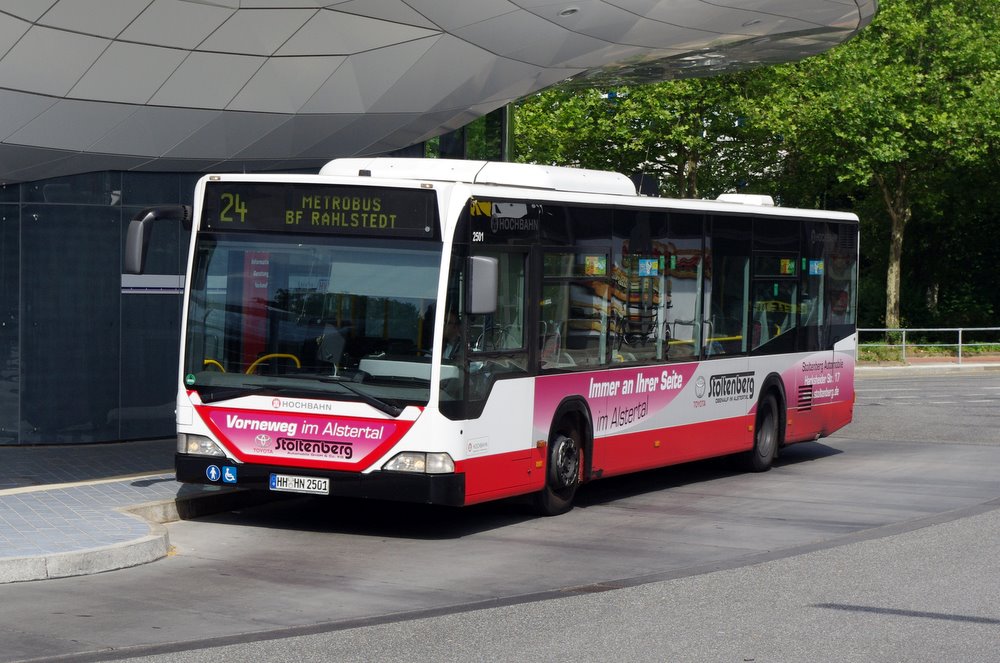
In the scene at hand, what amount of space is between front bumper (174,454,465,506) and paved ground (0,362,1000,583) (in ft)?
2.04

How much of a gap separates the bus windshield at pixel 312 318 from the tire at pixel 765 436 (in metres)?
6.56

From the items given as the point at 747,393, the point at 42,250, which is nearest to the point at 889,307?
the point at 747,393

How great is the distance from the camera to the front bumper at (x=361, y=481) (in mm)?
11102

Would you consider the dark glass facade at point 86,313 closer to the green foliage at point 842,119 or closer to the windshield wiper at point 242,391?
the windshield wiper at point 242,391

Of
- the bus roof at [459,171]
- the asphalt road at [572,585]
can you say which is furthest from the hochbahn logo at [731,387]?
the bus roof at [459,171]

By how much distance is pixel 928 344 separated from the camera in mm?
38438

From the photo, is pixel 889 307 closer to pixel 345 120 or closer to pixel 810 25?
pixel 810 25

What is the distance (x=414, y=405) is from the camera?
11148 millimetres

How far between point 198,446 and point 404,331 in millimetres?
1980

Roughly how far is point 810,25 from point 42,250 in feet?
34.0

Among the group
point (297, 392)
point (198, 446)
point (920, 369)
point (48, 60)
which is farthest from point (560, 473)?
point (920, 369)

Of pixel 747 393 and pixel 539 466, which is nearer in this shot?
pixel 539 466

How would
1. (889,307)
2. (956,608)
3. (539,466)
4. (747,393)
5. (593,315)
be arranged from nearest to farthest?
(956,608) → (539,466) → (593,315) → (747,393) → (889,307)

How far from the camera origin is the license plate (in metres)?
11.3
